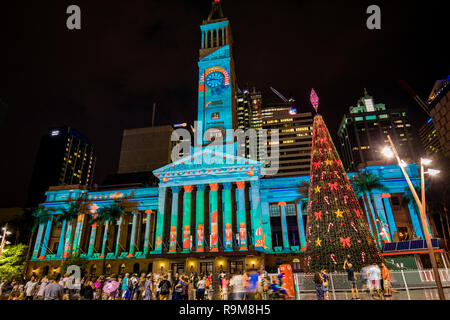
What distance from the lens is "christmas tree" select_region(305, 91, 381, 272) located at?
20953mm

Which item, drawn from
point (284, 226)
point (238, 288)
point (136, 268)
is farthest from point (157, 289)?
point (136, 268)

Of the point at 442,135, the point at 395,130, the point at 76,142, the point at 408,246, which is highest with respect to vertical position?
the point at 76,142

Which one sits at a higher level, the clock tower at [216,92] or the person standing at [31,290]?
the clock tower at [216,92]

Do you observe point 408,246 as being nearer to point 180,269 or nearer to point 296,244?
point 296,244

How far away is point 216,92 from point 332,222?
48.8m

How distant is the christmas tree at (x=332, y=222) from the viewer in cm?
2095

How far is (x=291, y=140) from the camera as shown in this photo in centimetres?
12581

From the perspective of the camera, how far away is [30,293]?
19.2m

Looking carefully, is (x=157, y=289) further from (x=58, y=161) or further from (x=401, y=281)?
(x=58, y=161)

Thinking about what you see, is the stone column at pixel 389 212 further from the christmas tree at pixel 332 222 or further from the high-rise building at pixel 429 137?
the high-rise building at pixel 429 137

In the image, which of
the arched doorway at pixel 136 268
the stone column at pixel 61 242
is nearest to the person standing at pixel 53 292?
the arched doorway at pixel 136 268

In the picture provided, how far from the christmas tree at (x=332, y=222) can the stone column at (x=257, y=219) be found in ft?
78.9

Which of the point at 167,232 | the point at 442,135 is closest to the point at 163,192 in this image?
the point at 167,232

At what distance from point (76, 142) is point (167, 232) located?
501 ft
